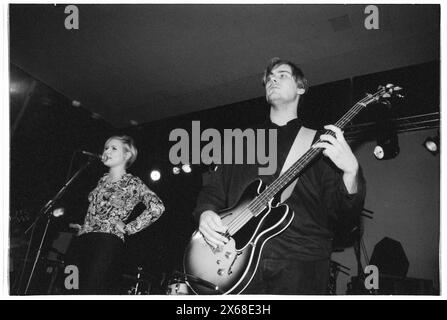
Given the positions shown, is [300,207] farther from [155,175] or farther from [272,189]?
[155,175]

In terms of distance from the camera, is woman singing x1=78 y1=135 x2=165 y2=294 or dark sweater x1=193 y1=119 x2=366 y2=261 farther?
woman singing x1=78 y1=135 x2=165 y2=294

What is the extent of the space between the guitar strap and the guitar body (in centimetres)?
13

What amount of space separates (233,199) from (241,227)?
224mm

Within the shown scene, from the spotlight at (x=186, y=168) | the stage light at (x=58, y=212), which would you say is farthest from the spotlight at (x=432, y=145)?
the stage light at (x=58, y=212)

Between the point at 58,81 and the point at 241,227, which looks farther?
the point at 58,81

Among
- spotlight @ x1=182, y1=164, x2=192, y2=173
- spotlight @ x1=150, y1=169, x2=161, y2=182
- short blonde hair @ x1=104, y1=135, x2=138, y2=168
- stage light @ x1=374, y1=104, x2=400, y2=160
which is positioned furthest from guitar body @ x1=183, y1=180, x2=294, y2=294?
stage light @ x1=374, y1=104, x2=400, y2=160

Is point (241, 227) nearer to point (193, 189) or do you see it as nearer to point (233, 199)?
point (233, 199)

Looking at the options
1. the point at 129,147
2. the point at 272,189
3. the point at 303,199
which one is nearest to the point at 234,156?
the point at 272,189

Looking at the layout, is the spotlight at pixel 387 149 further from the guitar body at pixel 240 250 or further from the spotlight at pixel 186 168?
the spotlight at pixel 186 168

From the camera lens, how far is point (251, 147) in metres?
2.66

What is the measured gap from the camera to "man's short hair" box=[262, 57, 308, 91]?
2805 mm

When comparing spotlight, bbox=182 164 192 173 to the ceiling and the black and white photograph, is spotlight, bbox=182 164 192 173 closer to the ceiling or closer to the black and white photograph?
the black and white photograph

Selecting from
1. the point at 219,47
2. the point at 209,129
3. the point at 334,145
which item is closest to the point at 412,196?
the point at 334,145

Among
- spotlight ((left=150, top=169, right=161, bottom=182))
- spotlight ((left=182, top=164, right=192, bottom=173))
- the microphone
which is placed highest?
the microphone
